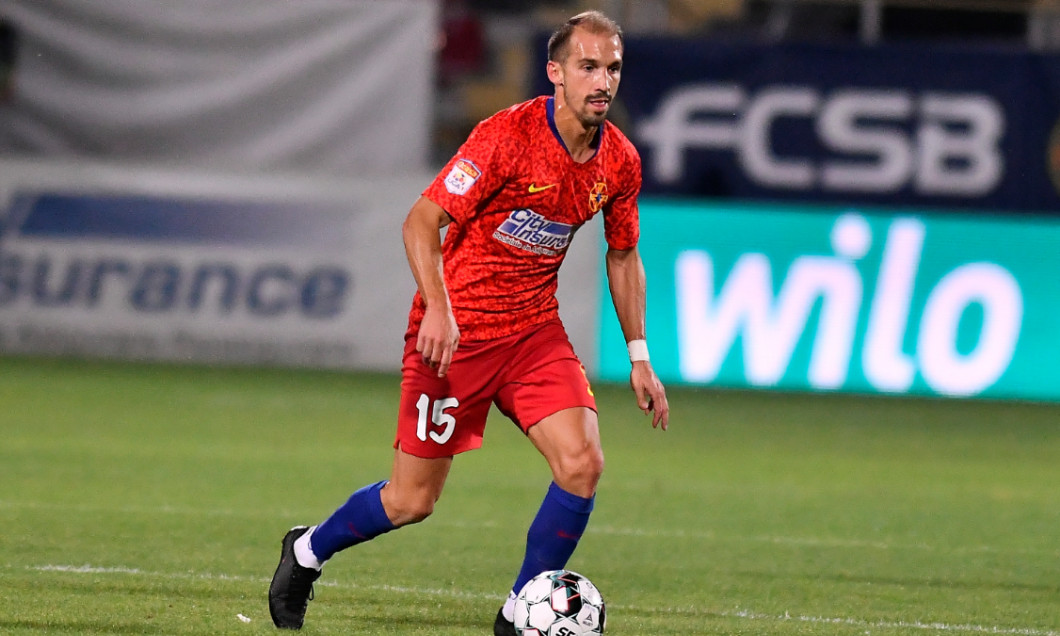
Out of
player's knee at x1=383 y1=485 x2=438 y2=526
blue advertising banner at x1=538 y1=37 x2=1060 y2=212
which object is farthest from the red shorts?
blue advertising banner at x1=538 y1=37 x2=1060 y2=212

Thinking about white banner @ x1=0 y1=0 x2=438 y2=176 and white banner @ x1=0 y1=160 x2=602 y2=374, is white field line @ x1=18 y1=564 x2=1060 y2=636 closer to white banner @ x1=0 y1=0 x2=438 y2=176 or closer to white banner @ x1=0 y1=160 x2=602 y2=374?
white banner @ x1=0 y1=160 x2=602 y2=374

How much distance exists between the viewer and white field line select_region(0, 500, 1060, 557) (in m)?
7.21

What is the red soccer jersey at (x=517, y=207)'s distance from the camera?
4.86m

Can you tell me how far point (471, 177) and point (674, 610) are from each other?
181cm

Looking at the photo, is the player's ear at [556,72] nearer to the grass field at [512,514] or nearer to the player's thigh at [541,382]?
the player's thigh at [541,382]

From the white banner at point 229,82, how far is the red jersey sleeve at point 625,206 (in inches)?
366

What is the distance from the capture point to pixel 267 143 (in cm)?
1457

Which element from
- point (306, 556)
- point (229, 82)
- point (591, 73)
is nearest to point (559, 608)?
point (306, 556)

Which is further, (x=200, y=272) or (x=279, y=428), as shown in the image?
(x=200, y=272)

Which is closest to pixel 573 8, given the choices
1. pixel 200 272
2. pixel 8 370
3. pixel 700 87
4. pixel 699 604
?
pixel 700 87

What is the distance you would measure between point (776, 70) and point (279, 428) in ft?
19.5

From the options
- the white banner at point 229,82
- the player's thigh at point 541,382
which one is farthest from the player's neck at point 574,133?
the white banner at point 229,82

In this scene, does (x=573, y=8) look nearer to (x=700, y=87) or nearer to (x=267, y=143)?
(x=700, y=87)

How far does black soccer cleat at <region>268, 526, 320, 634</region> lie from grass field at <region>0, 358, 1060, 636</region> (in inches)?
Result: 2.6
